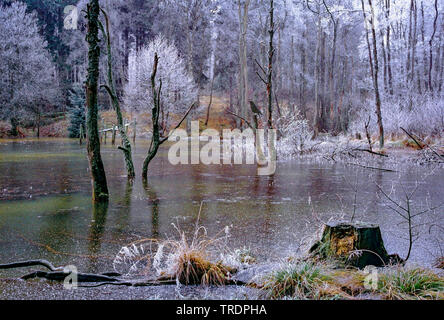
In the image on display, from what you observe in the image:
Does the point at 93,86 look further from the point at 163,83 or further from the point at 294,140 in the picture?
the point at 163,83

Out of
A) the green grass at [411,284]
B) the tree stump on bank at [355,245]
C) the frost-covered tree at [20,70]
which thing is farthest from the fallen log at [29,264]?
the frost-covered tree at [20,70]

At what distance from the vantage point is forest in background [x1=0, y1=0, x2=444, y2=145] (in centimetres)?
2448

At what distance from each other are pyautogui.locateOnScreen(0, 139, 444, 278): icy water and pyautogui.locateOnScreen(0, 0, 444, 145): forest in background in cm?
897

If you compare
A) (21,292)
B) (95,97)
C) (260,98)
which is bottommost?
(21,292)

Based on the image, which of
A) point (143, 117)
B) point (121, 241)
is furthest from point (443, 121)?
point (143, 117)

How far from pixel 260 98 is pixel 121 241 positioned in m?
39.6

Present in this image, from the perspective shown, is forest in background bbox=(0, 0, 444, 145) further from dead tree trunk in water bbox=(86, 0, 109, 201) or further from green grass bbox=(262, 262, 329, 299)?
green grass bbox=(262, 262, 329, 299)

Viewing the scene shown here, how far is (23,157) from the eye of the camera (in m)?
17.8

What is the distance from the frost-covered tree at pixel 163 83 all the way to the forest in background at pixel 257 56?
0.17m

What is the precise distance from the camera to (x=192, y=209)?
818 cm

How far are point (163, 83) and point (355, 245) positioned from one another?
29.8 metres

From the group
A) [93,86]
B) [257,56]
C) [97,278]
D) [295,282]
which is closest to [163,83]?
[257,56]

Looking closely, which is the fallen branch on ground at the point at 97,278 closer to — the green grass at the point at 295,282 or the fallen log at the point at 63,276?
the fallen log at the point at 63,276
